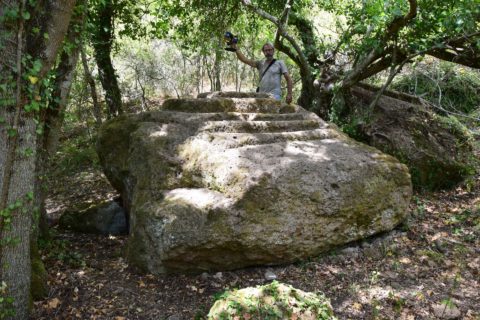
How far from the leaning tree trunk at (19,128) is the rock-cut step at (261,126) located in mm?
2476

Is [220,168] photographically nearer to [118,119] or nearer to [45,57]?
[45,57]

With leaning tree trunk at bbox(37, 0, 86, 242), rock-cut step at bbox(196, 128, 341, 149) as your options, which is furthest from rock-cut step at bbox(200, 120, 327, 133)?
leaning tree trunk at bbox(37, 0, 86, 242)

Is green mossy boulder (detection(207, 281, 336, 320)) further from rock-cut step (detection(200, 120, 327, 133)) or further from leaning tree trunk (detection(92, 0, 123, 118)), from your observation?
leaning tree trunk (detection(92, 0, 123, 118))

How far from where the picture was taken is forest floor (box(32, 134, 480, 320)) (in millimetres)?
4332

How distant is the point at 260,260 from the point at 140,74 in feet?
42.2

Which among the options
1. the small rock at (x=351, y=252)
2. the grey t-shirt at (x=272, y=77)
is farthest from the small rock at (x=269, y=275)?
the grey t-shirt at (x=272, y=77)

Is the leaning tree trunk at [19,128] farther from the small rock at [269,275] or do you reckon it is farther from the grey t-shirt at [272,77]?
the grey t-shirt at [272,77]

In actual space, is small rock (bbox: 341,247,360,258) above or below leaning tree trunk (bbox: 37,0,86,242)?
below

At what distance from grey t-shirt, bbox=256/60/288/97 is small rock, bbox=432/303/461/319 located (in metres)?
4.88

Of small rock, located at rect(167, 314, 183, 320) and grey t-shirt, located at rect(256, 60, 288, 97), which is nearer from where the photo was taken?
small rock, located at rect(167, 314, 183, 320)

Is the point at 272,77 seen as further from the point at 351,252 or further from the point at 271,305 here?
the point at 271,305

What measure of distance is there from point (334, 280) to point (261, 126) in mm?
2456

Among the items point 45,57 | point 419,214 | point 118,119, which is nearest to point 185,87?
point 118,119

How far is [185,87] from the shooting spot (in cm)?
1653
